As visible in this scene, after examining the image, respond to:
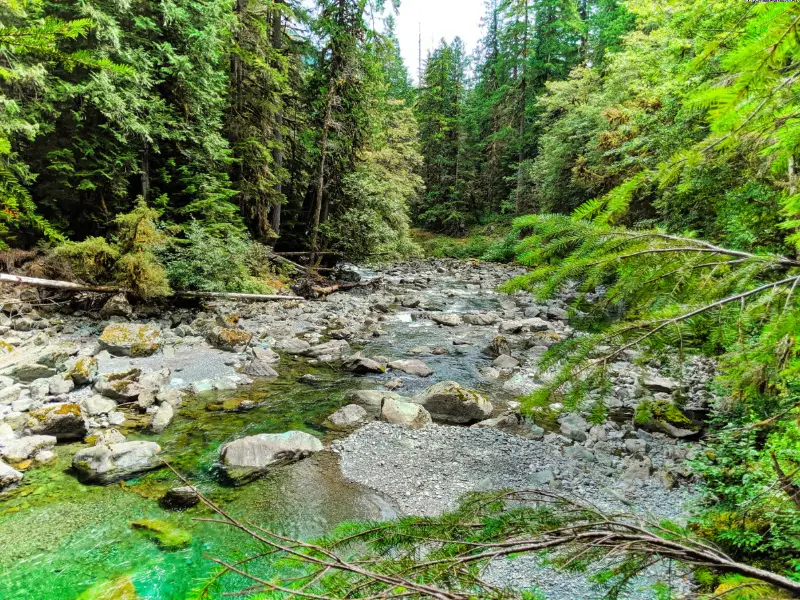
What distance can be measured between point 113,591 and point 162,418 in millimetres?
3022

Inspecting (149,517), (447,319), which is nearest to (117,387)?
(149,517)

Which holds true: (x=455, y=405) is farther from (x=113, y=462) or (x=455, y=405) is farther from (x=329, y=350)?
(x=113, y=462)

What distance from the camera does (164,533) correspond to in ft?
12.9

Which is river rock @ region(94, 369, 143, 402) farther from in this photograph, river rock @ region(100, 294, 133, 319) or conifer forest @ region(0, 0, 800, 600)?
river rock @ region(100, 294, 133, 319)

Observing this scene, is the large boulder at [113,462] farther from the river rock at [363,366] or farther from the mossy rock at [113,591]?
the river rock at [363,366]

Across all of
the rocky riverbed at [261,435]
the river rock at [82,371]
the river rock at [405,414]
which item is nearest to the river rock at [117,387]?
the rocky riverbed at [261,435]

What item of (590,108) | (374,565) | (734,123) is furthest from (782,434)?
(590,108)

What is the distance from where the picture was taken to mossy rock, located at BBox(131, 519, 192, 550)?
381 centimetres

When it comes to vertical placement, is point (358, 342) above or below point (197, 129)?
Answer: below

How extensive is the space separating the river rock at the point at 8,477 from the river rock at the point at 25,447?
368mm

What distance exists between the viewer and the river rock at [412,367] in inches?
343

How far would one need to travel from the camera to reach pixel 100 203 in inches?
469

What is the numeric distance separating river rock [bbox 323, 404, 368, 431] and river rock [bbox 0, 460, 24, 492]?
363cm

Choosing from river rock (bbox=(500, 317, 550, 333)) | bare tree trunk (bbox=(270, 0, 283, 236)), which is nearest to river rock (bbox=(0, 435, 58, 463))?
river rock (bbox=(500, 317, 550, 333))
